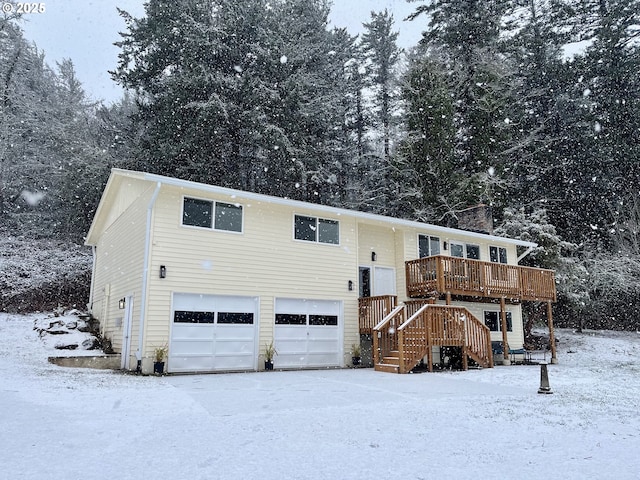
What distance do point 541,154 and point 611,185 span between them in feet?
11.9

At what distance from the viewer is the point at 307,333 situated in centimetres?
1275

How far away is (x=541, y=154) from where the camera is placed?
25.1 metres

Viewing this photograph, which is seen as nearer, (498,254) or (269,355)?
(269,355)

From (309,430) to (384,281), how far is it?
10.5 m

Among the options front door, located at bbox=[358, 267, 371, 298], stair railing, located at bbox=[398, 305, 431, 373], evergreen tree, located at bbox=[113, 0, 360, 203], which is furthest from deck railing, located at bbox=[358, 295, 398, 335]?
evergreen tree, located at bbox=[113, 0, 360, 203]

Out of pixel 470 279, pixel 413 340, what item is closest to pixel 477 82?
pixel 470 279

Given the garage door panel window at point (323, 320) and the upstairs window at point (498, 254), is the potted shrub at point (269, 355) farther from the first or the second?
the upstairs window at point (498, 254)

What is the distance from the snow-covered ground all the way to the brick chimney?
1082 centimetres

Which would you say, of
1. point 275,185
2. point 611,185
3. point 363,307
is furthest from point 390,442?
point 611,185

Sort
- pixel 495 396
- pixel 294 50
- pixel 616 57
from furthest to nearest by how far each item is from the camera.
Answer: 1. pixel 616 57
2. pixel 294 50
3. pixel 495 396

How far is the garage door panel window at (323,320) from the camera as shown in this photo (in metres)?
12.9

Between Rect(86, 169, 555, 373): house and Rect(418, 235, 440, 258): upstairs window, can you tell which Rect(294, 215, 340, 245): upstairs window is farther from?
Rect(418, 235, 440, 258): upstairs window

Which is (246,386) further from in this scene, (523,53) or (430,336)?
(523,53)

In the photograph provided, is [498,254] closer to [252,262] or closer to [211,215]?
[252,262]
